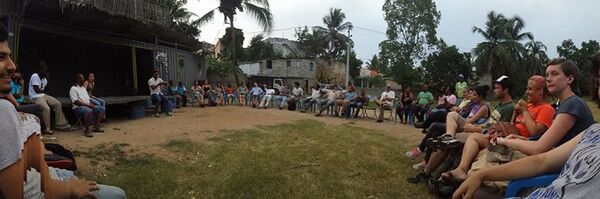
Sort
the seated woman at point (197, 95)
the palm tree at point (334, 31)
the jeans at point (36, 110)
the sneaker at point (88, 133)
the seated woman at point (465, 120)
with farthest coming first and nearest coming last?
the palm tree at point (334, 31), the seated woman at point (197, 95), the sneaker at point (88, 133), the jeans at point (36, 110), the seated woman at point (465, 120)

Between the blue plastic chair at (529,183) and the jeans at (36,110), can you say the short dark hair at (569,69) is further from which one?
the jeans at (36,110)

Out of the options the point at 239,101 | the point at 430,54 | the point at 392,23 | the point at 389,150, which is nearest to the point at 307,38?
the point at 392,23

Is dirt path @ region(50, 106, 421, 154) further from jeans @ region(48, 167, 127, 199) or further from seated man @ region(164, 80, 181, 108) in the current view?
jeans @ region(48, 167, 127, 199)

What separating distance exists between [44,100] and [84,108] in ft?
2.03

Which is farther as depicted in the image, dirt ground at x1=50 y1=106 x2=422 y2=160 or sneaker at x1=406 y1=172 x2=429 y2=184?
dirt ground at x1=50 y1=106 x2=422 y2=160

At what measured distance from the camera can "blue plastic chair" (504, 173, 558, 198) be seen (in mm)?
2172

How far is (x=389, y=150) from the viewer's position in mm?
6836

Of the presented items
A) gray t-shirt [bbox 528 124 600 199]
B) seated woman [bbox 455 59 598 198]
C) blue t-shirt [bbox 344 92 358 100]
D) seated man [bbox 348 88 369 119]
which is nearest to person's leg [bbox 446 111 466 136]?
seated woman [bbox 455 59 598 198]

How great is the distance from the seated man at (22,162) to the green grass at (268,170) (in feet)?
6.78

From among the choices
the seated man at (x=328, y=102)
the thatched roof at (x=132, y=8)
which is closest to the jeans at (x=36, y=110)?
the thatched roof at (x=132, y=8)

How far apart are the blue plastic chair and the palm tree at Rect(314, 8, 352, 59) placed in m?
40.0

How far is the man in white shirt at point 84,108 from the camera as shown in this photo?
750 cm

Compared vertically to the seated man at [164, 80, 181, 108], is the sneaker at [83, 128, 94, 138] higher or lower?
lower

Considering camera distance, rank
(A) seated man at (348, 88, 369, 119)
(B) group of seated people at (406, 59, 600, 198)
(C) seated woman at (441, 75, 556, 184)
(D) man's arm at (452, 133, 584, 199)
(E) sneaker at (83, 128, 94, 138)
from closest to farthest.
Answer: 1. (B) group of seated people at (406, 59, 600, 198)
2. (D) man's arm at (452, 133, 584, 199)
3. (C) seated woman at (441, 75, 556, 184)
4. (E) sneaker at (83, 128, 94, 138)
5. (A) seated man at (348, 88, 369, 119)
